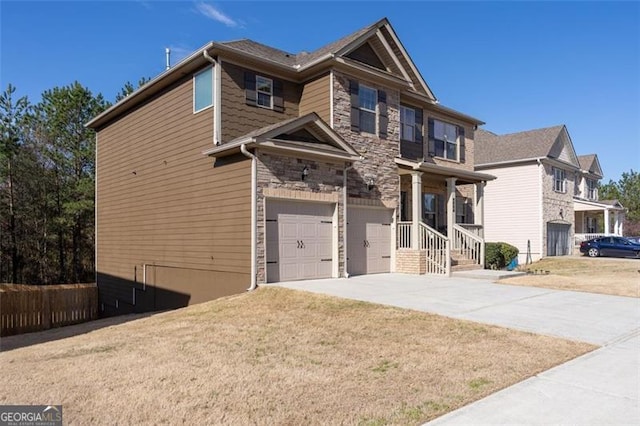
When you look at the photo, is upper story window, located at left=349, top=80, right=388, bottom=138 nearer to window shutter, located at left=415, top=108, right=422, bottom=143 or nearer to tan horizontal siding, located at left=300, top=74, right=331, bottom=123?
tan horizontal siding, located at left=300, top=74, right=331, bottom=123

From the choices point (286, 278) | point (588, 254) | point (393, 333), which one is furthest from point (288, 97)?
point (588, 254)

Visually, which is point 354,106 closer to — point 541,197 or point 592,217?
point 541,197

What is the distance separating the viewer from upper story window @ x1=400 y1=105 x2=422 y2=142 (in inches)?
692

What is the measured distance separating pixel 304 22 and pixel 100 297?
13.5 m

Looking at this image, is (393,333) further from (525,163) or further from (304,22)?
(525,163)

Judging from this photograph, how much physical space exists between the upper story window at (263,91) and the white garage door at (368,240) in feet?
13.2

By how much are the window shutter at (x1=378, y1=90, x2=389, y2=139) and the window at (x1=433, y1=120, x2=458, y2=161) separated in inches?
178

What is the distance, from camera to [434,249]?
15219mm

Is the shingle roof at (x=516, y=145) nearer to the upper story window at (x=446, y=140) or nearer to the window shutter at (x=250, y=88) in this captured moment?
the upper story window at (x=446, y=140)

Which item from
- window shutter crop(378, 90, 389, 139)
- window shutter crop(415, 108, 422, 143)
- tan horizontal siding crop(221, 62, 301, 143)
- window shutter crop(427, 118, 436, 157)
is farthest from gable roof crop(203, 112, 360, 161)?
window shutter crop(427, 118, 436, 157)

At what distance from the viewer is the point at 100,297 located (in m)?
18.8

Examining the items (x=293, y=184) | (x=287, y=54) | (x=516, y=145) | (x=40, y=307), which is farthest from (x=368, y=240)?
(x=516, y=145)

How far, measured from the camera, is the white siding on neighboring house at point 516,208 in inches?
1120

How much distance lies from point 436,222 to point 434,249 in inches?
178
